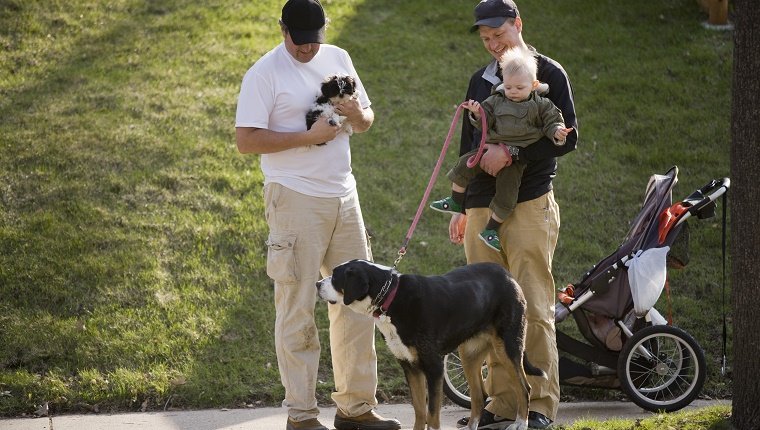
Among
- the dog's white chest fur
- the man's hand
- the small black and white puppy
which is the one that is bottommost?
the dog's white chest fur

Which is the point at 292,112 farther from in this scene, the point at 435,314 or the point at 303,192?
the point at 435,314

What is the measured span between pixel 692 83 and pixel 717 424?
245 inches

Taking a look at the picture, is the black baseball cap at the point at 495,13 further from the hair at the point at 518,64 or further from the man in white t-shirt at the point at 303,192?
the man in white t-shirt at the point at 303,192

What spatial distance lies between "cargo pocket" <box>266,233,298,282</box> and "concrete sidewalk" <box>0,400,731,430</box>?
3.44ft

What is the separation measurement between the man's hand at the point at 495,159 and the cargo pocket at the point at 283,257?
3.54 ft

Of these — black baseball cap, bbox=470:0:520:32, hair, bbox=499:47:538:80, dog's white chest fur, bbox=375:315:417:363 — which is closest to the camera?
dog's white chest fur, bbox=375:315:417:363

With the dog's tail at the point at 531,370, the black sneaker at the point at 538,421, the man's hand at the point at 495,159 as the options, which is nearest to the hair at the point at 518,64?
the man's hand at the point at 495,159

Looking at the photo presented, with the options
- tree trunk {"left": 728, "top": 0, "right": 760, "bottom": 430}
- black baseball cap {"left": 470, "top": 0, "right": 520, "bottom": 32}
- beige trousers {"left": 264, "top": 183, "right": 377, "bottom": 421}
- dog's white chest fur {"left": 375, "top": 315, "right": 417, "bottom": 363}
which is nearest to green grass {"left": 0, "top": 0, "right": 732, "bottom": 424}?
beige trousers {"left": 264, "top": 183, "right": 377, "bottom": 421}

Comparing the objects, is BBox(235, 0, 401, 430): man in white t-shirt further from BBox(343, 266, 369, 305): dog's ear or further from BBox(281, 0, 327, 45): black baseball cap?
BBox(343, 266, 369, 305): dog's ear

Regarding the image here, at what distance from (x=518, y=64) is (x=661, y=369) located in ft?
7.40

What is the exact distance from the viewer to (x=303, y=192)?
4879 millimetres

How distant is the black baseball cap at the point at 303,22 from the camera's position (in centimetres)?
471

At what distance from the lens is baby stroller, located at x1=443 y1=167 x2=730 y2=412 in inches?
223

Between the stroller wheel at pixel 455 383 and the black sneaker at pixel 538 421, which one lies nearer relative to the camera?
the black sneaker at pixel 538 421
